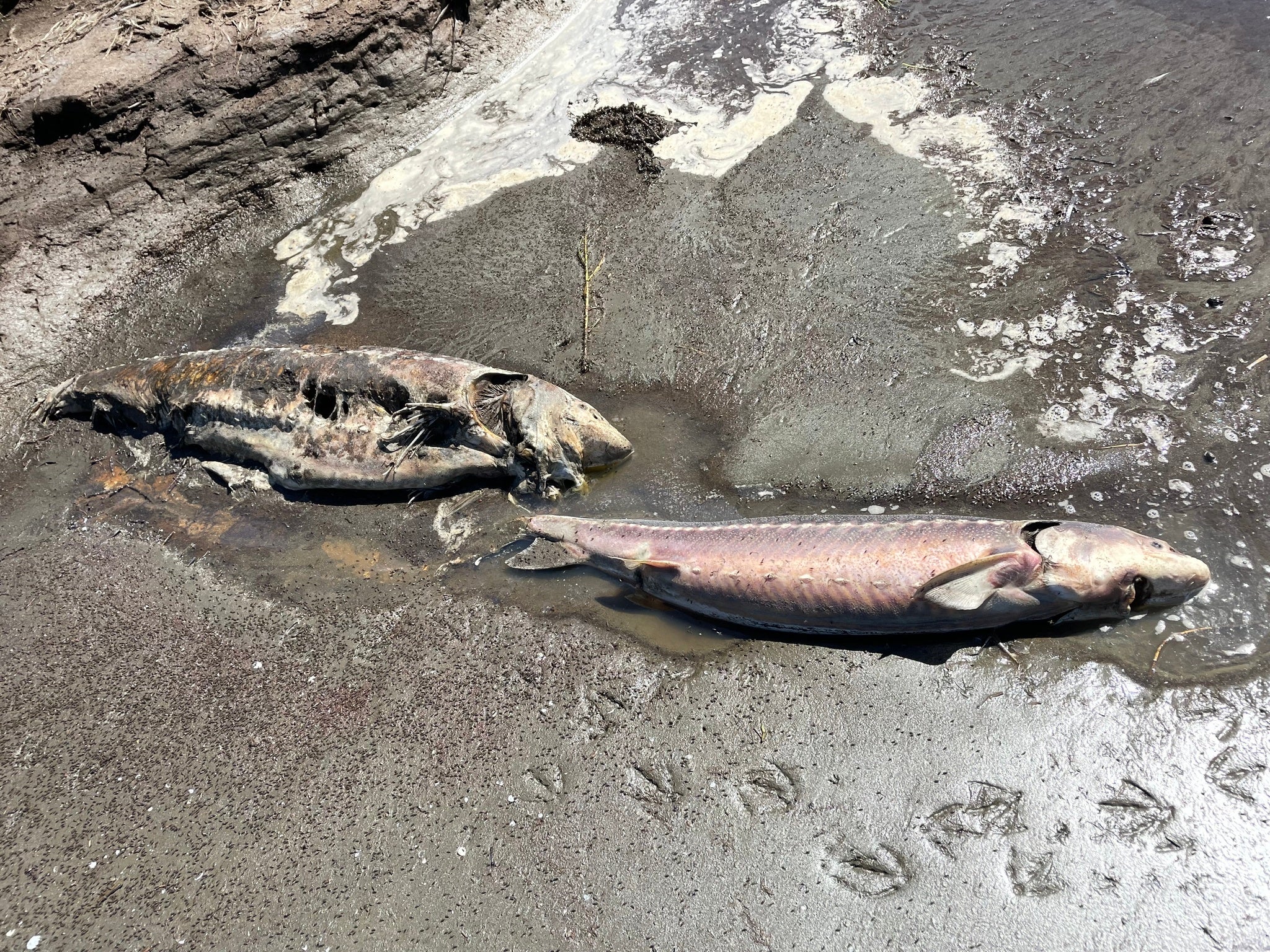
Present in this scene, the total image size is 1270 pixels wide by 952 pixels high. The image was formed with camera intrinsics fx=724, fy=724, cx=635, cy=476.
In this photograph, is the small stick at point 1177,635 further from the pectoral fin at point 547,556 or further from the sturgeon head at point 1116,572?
the pectoral fin at point 547,556

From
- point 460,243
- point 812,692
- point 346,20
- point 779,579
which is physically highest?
point 346,20

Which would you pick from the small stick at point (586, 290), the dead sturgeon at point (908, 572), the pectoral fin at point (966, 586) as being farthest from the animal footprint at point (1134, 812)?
the small stick at point (586, 290)

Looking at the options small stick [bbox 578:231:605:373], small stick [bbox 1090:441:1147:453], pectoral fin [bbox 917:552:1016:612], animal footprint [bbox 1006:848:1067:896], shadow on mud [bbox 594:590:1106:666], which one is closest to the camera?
animal footprint [bbox 1006:848:1067:896]

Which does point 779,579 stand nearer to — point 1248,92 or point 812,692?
point 812,692

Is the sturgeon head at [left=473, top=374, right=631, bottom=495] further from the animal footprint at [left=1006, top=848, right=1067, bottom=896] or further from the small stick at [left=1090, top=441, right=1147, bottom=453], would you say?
the animal footprint at [left=1006, top=848, right=1067, bottom=896]

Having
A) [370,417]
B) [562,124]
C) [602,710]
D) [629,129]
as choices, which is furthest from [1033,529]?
[562,124]

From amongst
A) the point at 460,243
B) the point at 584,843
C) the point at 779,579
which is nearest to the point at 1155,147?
the point at 779,579

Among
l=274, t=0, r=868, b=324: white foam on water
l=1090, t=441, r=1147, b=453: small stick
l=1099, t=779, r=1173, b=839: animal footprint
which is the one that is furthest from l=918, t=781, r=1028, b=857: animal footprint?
l=274, t=0, r=868, b=324: white foam on water
